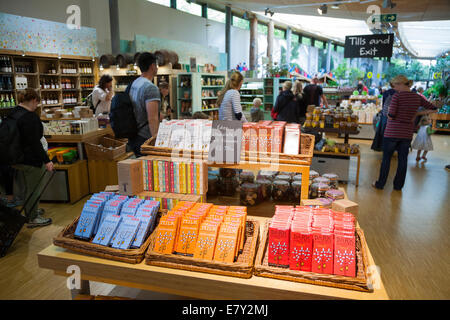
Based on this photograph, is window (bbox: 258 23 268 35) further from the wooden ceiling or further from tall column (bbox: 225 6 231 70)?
the wooden ceiling

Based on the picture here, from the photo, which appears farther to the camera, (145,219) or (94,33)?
(94,33)

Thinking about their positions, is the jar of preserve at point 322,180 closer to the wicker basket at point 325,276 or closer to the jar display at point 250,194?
the jar display at point 250,194

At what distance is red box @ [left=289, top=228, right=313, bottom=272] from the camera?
1.68 metres

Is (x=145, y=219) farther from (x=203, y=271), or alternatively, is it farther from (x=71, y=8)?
(x=71, y=8)

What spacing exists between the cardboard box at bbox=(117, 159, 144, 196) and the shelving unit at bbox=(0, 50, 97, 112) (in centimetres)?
589

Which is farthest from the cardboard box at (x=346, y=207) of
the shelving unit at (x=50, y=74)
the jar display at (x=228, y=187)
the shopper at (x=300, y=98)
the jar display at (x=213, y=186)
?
the shelving unit at (x=50, y=74)

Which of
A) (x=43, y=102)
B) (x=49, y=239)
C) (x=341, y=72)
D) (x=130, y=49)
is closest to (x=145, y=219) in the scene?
(x=49, y=239)

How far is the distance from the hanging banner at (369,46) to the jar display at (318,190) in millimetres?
6152

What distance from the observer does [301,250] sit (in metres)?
1.70

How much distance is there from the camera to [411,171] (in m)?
6.34

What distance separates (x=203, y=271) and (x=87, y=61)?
346 inches

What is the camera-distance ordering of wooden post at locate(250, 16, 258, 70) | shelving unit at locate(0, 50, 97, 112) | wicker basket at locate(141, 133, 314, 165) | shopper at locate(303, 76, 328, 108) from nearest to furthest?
wicker basket at locate(141, 133, 314, 165) → shelving unit at locate(0, 50, 97, 112) → shopper at locate(303, 76, 328, 108) → wooden post at locate(250, 16, 258, 70)

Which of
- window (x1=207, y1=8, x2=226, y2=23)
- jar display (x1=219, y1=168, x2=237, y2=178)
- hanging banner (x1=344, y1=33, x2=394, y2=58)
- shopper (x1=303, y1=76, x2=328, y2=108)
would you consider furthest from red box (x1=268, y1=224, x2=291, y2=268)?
window (x1=207, y1=8, x2=226, y2=23)

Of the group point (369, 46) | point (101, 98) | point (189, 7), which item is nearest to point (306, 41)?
point (189, 7)
